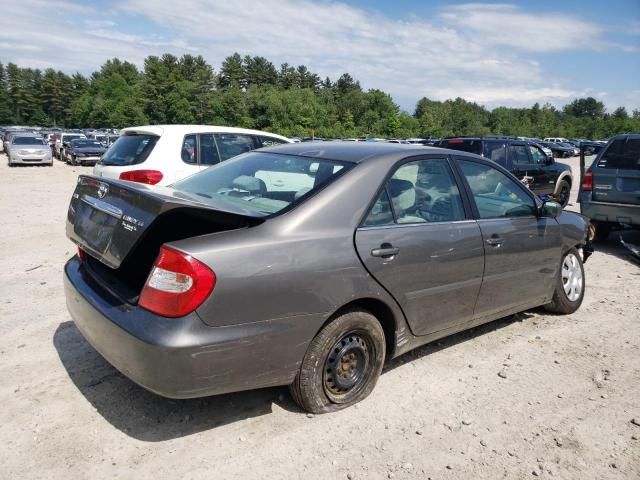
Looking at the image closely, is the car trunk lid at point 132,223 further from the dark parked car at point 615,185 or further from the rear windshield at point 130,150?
the dark parked car at point 615,185

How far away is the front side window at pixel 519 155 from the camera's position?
448 inches

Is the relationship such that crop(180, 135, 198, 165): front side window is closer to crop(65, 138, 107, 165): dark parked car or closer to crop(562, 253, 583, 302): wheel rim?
crop(562, 253, 583, 302): wheel rim

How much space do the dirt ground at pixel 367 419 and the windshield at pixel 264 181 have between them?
49.9 inches

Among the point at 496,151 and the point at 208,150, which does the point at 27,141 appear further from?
the point at 496,151

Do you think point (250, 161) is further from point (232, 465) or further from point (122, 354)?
point (232, 465)

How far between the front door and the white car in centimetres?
398

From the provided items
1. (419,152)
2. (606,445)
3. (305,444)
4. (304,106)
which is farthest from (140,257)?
(304,106)

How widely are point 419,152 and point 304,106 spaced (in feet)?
239

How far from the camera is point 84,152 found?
87.1ft

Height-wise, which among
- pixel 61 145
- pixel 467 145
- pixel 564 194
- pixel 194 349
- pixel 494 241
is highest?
pixel 467 145

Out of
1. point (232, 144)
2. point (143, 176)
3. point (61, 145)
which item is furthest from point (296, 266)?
point (61, 145)

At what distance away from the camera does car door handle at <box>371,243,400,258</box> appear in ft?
10.2

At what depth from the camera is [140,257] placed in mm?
3088

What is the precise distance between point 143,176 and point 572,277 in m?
5.34
